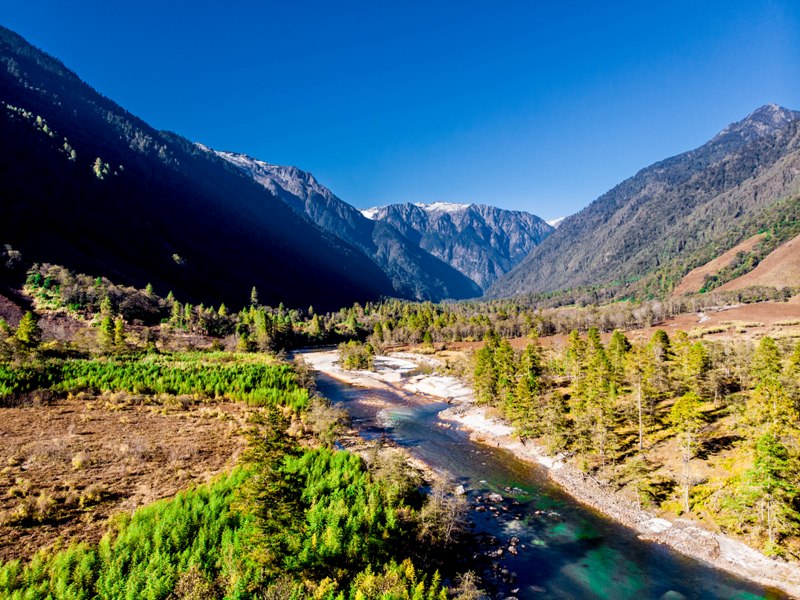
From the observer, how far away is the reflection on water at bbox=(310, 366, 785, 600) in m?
26.7

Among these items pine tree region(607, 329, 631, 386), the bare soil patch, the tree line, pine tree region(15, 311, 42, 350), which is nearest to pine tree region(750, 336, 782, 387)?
the tree line

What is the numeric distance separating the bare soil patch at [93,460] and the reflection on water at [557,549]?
75.2ft

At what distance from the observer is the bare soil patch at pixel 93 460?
77.4ft

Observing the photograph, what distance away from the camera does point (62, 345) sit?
79500 millimetres

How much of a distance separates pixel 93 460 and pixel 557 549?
123ft

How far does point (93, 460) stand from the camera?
32469 millimetres

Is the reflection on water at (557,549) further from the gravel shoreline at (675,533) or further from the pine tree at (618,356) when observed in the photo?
the pine tree at (618,356)

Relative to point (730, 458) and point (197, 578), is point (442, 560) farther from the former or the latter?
point (730, 458)

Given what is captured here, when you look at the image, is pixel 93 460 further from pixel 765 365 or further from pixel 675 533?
pixel 765 365

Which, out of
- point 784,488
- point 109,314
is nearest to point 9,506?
point 784,488

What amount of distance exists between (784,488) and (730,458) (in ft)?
34.7

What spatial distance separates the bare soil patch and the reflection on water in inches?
902

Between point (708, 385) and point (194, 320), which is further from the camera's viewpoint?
point (194, 320)

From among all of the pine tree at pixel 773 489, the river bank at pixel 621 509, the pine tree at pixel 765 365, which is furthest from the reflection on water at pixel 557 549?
the pine tree at pixel 765 365
